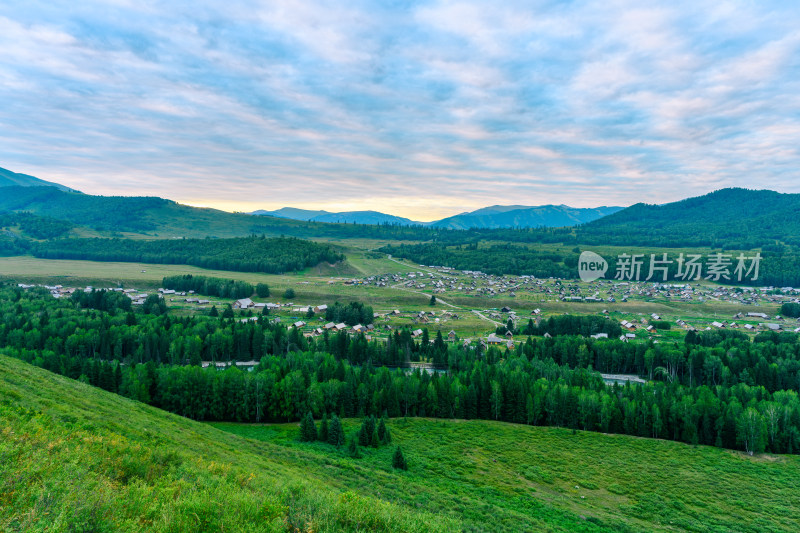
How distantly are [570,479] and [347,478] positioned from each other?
23613mm

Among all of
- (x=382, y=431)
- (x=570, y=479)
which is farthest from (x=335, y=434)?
(x=570, y=479)

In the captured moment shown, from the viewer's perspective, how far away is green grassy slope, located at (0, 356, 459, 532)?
13.7 meters

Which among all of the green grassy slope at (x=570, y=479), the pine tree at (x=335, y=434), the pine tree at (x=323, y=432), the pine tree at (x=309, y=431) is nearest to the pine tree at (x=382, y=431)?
the green grassy slope at (x=570, y=479)

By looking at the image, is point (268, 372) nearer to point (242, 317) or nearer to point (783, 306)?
point (242, 317)

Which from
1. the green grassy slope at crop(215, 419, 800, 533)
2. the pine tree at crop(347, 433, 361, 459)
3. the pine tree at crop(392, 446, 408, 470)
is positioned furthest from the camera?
the pine tree at crop(347, 433, 361, 459)

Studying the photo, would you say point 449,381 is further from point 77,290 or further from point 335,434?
point 77,290

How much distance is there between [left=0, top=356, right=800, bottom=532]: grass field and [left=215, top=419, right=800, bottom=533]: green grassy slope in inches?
7.8

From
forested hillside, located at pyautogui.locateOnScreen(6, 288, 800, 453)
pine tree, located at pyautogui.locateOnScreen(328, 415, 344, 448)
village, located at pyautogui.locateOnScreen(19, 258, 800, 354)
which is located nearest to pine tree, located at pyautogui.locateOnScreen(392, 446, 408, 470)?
pine tree, located at pyautogui.locateOnScreen(328, 415, 344, 448)

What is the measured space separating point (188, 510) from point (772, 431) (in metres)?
65.8

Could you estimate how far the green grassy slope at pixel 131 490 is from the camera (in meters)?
13.7

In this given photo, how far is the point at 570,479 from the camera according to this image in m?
41.1

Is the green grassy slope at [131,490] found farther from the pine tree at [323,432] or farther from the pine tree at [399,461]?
the pine tree at [323,432]

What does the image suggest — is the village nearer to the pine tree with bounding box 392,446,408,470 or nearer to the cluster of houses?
the cluster of houses

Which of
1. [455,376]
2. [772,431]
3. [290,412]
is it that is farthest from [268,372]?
[772,431]
